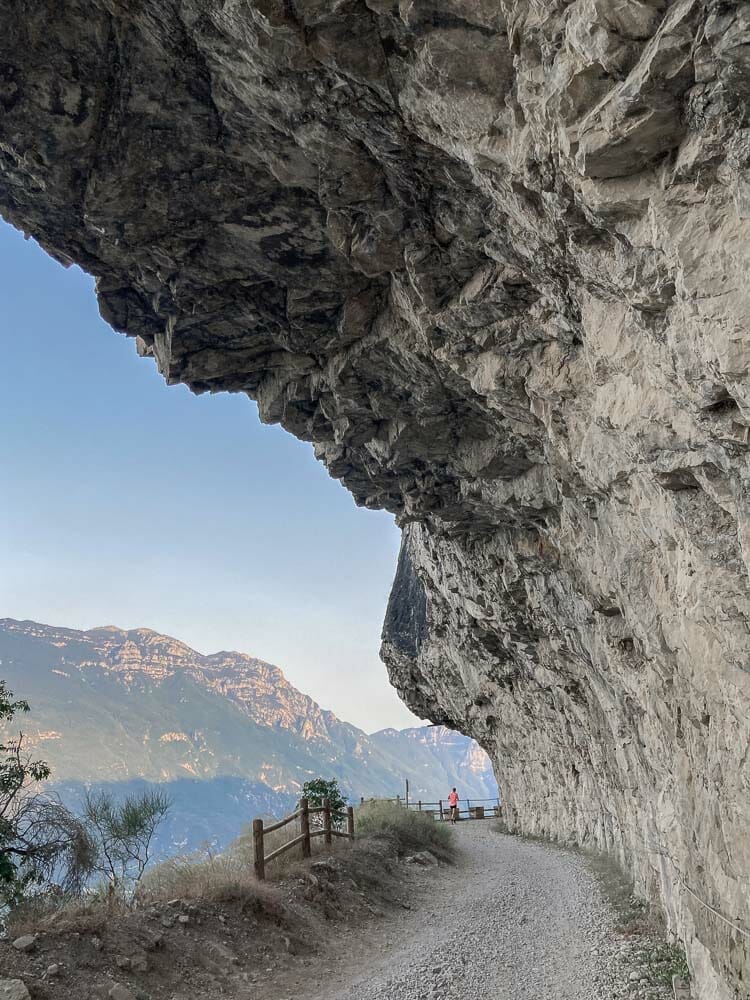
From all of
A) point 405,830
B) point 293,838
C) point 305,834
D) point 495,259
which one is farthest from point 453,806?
point 495,259

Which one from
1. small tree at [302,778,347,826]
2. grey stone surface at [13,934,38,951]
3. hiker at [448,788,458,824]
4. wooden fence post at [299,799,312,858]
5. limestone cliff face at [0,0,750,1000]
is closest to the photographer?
limestone cliff face at [0,0,750,1000]

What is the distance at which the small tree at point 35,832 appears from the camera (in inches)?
333

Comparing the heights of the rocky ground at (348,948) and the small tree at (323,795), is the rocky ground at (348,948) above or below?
below

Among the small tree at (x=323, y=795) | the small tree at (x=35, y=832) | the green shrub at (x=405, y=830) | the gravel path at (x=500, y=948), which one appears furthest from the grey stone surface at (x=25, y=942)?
the small tree at (x=323, y=795)

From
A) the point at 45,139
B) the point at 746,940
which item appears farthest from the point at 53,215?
the point at 746,940

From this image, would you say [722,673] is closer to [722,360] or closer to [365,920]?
[722,360]

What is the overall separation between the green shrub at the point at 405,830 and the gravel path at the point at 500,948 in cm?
223

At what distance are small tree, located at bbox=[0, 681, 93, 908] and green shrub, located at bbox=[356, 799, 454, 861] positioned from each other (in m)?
10.3

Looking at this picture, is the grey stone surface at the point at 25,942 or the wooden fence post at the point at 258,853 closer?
the grey stone surface at the point at 25,942

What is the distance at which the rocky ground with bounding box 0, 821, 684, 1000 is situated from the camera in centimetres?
729

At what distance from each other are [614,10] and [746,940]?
7.56 m

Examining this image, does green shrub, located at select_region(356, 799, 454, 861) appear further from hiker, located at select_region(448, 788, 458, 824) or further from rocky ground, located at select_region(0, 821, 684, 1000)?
hiker, located at select_region(448, 788, 458, 824)

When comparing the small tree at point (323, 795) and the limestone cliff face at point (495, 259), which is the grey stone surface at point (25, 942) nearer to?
the limestone cliff face at point (495, 259)

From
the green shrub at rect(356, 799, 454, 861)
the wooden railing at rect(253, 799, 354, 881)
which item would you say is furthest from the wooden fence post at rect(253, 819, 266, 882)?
the green shrub at rect(356, 799, 454, 861)
